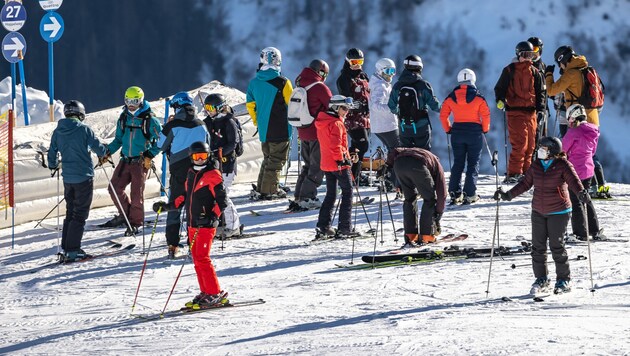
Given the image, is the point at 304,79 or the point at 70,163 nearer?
the point at 70,163

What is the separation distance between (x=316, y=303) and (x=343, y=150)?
250cm

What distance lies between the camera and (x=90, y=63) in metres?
25.9

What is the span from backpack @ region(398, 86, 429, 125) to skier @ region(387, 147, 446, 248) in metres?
1.76

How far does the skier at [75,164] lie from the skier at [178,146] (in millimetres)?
691

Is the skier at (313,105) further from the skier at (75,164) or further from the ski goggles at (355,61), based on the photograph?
the skier at (75,164)

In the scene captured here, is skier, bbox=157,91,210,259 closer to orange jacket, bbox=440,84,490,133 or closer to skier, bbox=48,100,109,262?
skier, bbox=48,100,109,262

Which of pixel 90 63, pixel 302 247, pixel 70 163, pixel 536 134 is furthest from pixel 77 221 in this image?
pixel 90 63

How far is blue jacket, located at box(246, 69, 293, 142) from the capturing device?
13445mm

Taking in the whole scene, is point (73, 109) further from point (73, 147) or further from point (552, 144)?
point (552, 144)

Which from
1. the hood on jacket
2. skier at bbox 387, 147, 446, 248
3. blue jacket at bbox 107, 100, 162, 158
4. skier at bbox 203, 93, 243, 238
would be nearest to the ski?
skier at bbox 387, 147, 446, 248

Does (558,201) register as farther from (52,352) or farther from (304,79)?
(304,79)

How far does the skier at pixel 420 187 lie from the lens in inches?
418

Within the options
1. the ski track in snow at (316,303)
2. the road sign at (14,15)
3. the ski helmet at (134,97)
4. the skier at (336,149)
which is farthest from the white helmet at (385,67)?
the road sign at (14,15)

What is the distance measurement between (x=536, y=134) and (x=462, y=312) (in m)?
6.03
